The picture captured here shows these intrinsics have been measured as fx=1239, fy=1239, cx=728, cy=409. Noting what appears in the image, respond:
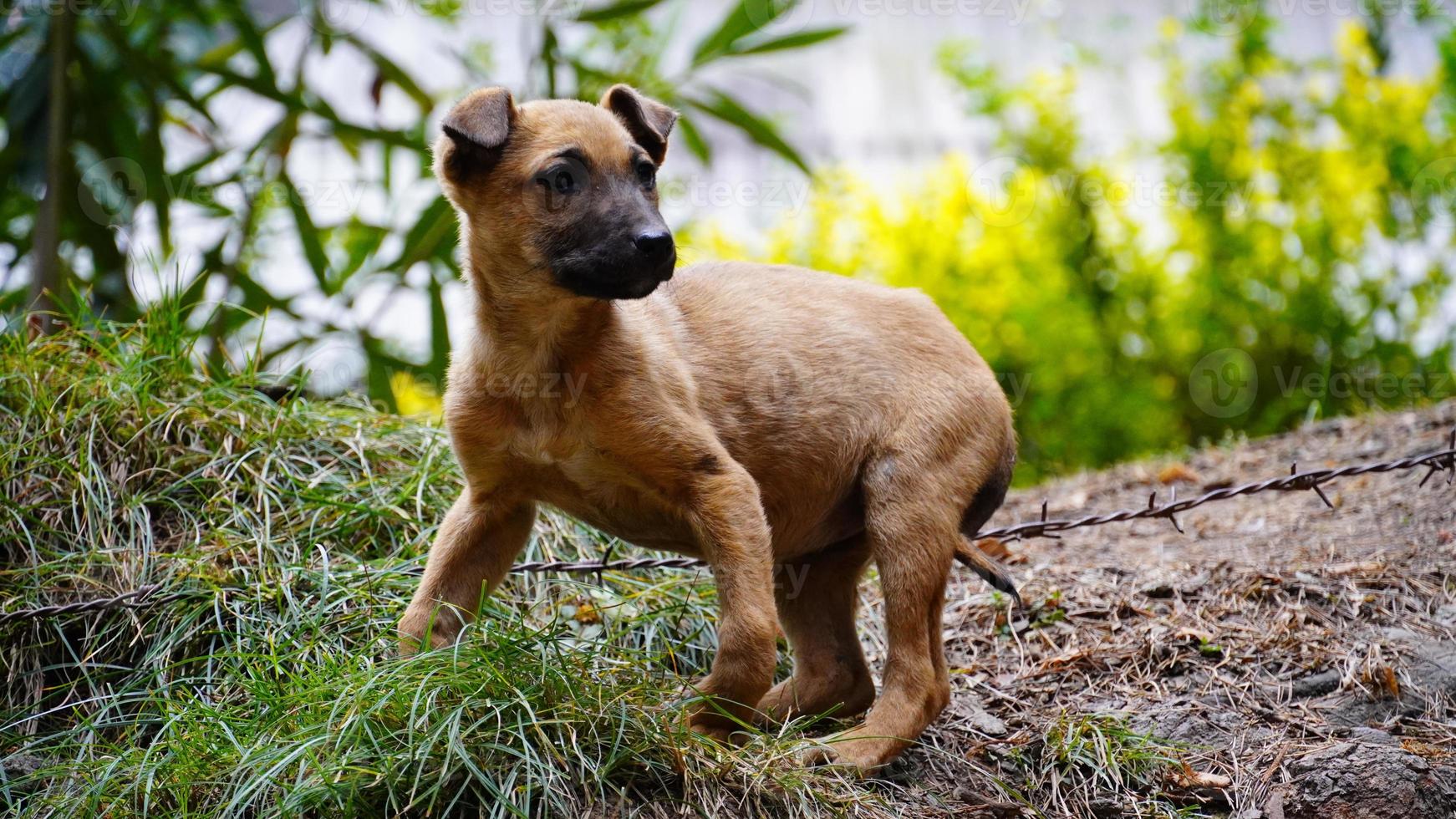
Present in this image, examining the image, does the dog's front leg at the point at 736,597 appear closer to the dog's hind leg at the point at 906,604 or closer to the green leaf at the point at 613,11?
the dog's hind leg at the point at 906,604

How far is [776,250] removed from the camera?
942 centimetres

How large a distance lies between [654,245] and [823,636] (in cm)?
152

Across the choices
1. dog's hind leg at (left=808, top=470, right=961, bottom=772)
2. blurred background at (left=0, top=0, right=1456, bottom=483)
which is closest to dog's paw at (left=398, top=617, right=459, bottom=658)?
dog's hind leg at (left=808, top=470, right=961, bottom=772)

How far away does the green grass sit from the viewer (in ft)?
9.84

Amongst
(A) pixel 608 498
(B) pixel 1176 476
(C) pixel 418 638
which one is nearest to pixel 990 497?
(A) pixel 608 498

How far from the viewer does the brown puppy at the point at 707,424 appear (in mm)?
3346

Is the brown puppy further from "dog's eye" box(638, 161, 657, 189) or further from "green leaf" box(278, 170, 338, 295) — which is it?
"green leaf" box(278, 170, 338, 295)

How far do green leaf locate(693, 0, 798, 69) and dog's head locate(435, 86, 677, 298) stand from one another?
364cm

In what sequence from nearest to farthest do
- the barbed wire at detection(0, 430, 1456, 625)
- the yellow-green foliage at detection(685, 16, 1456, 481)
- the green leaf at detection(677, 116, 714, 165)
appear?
1. the barbed wire at detection(0, 430, 1456, 625)
2. the green leaf at detection(677, 116, 714, 165)
3. the yellow-green foliage at detection(685, 16, 1456, 481)

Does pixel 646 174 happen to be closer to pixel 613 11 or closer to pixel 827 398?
pixel 827 398

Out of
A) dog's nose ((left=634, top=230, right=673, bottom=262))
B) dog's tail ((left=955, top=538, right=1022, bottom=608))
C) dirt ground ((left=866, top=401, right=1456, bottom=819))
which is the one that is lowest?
dirt ground ((left=866, top=401, right=1456, bottom=819))

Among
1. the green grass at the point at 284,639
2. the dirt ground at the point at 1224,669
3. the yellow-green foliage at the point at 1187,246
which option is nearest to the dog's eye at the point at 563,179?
the green grass at the point at 284,639

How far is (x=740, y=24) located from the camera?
7.00 m

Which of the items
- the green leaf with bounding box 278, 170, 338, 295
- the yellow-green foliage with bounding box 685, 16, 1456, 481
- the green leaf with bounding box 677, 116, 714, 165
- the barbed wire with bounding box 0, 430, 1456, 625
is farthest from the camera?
the yellow-green foliage with bounding box 685, 16, 1456, 481
